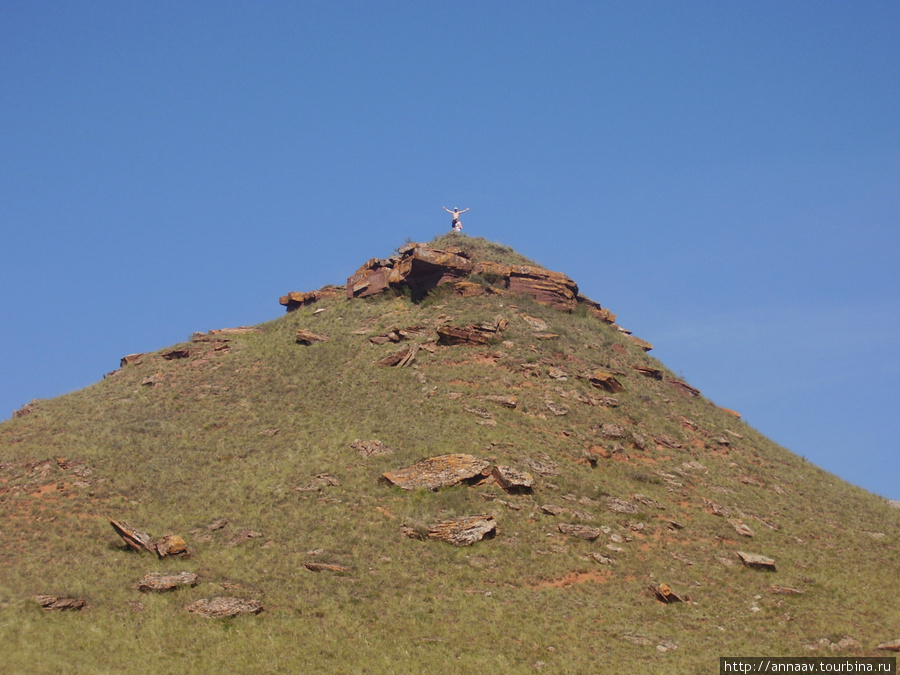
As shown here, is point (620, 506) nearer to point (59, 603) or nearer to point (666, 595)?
point (666, 595)

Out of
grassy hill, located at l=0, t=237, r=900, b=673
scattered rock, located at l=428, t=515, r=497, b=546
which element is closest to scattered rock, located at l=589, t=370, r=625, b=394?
grassy hill, located at l=0, t=237, r=900, b=673

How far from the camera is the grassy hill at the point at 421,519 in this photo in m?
28.5

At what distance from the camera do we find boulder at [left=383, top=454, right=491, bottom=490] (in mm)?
39312

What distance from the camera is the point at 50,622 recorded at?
28.1 metres

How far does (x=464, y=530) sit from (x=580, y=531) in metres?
5.89

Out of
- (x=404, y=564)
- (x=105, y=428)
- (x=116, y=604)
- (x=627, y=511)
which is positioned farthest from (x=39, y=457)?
(x=627, y=511)

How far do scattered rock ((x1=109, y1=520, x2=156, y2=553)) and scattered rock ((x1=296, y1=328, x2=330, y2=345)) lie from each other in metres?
26.8

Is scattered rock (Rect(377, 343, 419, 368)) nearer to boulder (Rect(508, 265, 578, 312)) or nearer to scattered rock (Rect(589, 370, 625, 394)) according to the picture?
scattered rock (Rect(589, 370, 625, 394))

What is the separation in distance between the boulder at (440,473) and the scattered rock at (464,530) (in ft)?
9.84

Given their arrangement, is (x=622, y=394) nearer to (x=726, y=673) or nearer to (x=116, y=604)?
(x=726, y=673)

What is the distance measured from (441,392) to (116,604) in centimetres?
2414

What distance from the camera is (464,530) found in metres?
35.9

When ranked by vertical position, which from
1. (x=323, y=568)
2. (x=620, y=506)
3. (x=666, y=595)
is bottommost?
(x=666, y=595)

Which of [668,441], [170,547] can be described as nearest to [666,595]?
[668,441]
